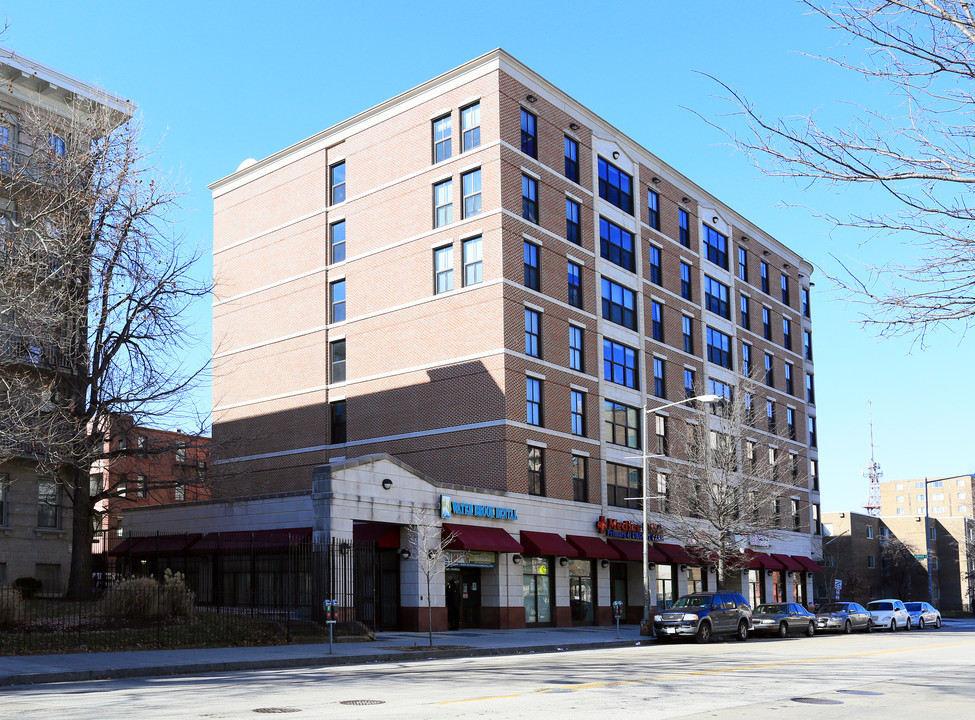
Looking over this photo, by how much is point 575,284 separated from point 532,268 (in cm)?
359

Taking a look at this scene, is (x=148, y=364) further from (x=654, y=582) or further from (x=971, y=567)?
(x=971, y=567)

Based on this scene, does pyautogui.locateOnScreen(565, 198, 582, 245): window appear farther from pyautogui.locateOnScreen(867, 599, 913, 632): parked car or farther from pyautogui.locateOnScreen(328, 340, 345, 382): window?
pyautogui.locateOnScreen(867, 599, 913, 632): parked car

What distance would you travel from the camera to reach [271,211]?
50.6 metres

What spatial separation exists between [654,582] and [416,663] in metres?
28.5

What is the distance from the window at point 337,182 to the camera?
47688 millimetres

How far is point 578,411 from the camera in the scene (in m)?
44.0

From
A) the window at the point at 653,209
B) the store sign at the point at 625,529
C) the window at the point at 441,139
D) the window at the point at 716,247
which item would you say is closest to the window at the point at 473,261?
the window at the point at 441,139

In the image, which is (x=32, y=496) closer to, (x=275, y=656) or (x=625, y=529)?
(x=275, y=656)

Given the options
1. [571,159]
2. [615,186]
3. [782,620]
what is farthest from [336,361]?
[782,620]

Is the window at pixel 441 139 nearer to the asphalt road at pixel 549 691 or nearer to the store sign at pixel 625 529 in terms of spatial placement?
the store sign at pixel 625 529

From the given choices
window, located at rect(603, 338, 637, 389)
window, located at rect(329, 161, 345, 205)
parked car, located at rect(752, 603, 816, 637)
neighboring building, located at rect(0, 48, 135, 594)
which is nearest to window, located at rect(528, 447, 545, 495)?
window, located at rect(603, 338, 637, 389)

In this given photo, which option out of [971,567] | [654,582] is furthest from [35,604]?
[971,567]

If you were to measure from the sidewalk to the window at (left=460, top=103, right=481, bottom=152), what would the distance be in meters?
20.5

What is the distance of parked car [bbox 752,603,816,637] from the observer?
37.6 m
